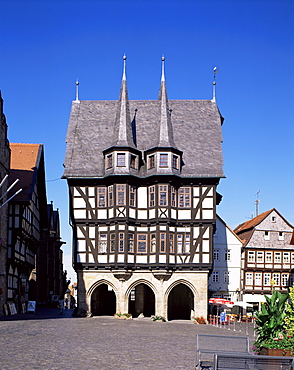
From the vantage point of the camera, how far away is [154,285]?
120ft

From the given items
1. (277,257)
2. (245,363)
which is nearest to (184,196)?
(277,257)

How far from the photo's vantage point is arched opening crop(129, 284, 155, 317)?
38.5 meters

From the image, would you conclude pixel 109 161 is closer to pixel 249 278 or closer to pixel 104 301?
pixel 104 301

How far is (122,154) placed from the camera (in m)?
37.4

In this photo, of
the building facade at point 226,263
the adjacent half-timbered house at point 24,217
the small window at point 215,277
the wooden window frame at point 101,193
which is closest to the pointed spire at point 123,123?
the wooden window frame at point 101,193

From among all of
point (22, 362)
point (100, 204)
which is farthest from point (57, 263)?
point (22, 362)

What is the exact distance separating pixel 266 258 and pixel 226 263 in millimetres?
3827

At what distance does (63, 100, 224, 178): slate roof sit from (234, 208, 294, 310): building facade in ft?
53.2

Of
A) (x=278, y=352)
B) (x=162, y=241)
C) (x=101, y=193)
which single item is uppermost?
(x=101, y=193)

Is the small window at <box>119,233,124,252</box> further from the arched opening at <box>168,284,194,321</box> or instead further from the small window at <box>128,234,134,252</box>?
the arched opening at <box>168,284,194,321</box>

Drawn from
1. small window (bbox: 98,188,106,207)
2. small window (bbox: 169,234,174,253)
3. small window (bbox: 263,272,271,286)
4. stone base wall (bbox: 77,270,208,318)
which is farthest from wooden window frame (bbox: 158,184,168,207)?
small window (bbox: 263,272,271,286)

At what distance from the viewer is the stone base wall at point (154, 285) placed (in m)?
36.4

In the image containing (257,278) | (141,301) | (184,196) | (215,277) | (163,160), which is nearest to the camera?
(163,160)

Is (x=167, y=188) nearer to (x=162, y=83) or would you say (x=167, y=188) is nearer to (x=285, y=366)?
(x=162, y=83)
